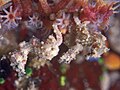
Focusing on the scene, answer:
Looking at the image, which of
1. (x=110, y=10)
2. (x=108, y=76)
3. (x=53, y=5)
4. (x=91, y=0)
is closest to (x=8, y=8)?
(x=53, y=5)

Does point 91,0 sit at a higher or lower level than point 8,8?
lower

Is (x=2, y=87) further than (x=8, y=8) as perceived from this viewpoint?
Yes

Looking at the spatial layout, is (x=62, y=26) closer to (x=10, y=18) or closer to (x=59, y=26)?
(x=59, y=26)

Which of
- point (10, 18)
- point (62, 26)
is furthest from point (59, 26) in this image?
point (10, 18)

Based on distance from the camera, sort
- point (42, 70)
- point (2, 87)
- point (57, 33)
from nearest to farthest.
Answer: point (57, 33), point (2, 87), point (42, 70)

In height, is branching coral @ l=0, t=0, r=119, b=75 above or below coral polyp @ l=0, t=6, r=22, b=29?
below

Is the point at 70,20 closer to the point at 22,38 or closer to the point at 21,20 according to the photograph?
the point at 21,20

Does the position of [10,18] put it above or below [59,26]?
above

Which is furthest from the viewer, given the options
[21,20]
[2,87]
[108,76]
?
[108,76]

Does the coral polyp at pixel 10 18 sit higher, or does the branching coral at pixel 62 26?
the coral polyp at pixel 10 18

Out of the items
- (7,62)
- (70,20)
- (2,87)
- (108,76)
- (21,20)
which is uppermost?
(21,20)

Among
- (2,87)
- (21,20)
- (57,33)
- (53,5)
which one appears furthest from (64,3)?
(2,87)
